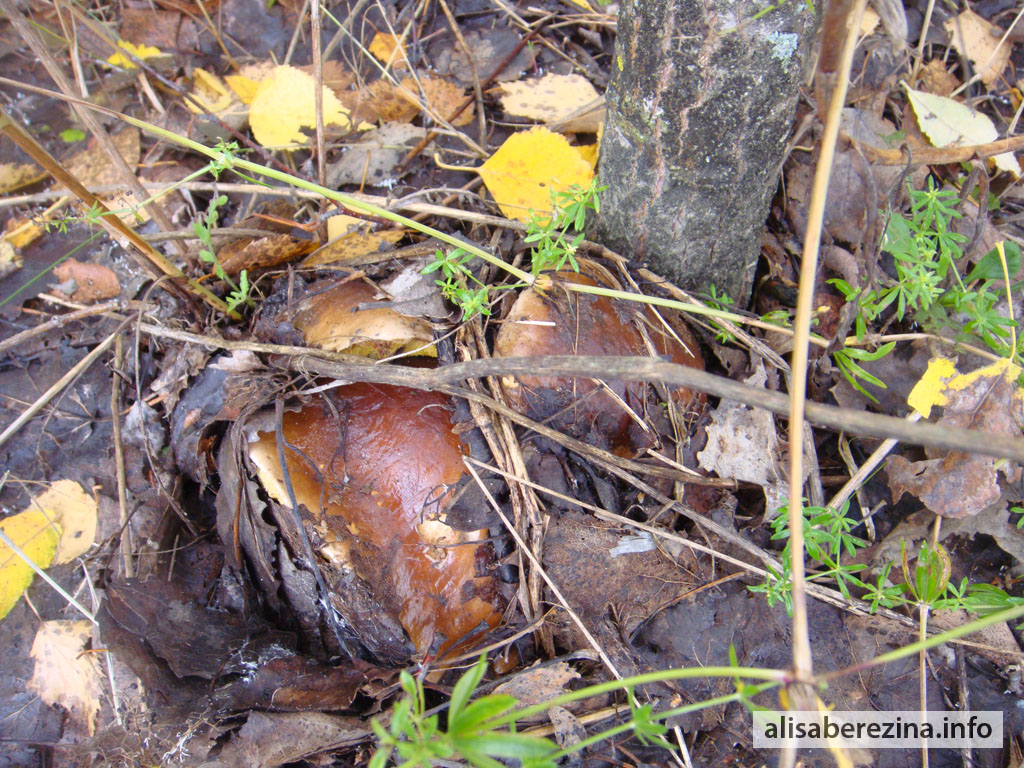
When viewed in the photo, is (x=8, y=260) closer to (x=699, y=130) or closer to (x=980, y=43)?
(x=699, y=130)

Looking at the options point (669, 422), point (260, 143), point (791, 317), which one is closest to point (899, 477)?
point (791, 317)

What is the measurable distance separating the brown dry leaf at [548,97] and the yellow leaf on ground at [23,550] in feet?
7.59

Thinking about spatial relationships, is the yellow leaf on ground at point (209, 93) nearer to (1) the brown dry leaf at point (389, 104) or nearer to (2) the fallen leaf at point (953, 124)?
(1) the brown dry leaf at point (389, 104)

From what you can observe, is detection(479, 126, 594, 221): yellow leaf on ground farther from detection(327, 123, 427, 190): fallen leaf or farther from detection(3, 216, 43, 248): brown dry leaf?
detection(3, 216, 43, 248): brown dry leaf

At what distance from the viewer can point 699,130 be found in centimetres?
150

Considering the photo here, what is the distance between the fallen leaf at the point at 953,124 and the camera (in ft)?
7.15

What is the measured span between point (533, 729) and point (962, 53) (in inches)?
116

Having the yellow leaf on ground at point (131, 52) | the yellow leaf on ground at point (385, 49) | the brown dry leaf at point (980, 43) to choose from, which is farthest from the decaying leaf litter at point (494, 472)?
the yellow leaf on ground at point (131, 52)

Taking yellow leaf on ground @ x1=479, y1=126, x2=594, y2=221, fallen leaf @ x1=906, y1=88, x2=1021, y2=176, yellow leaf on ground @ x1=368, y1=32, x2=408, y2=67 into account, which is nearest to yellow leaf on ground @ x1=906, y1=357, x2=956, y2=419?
fallen leaf @ x1=906, y1=88, x2=1021, y2=176

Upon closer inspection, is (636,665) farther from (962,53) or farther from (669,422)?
(962,53)

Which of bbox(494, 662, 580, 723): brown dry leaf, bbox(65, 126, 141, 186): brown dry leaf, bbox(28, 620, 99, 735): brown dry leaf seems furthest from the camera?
bbox(65, 126, 141, 186): brown dry leaf

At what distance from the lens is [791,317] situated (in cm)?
195

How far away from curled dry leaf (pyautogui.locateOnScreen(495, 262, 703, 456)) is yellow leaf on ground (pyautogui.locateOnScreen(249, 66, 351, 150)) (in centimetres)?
140

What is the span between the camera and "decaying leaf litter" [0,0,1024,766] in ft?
5.12
